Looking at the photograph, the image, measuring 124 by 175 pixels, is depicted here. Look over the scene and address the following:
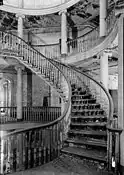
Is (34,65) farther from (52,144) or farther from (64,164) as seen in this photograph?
(64,164)

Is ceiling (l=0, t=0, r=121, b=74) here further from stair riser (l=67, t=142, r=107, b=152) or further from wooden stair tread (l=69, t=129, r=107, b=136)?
stair riser (l=67, t=142, r=107, b=152)

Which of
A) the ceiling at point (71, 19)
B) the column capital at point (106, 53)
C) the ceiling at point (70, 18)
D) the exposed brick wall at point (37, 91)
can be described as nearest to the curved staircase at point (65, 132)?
the column capital at point (106, 53)

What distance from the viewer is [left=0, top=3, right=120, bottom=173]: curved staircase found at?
4.76m

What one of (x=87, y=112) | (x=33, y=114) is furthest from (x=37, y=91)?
(x=87, y=112)

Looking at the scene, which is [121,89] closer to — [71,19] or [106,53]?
[106,53]

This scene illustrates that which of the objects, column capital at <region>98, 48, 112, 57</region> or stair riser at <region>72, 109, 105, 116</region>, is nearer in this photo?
stair riser at <region>72, 109, 105, 116</region>

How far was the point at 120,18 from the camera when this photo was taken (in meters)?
4.93

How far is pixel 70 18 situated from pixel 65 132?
Answer: 33.6ft

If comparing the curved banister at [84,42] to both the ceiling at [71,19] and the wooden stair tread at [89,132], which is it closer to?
the ceiling at [71,19]

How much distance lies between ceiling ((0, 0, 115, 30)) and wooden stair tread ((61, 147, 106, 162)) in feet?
30.1

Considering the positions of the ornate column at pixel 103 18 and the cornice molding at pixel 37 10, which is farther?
the cornice molding at pixel 37 10

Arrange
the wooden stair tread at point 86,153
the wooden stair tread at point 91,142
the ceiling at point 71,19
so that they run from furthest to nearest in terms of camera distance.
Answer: the ceiling at point 71,19 < the wooden stair tread at point 91,142 < the wooden stair tread at point 86,153

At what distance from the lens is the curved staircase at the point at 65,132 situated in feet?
15.6

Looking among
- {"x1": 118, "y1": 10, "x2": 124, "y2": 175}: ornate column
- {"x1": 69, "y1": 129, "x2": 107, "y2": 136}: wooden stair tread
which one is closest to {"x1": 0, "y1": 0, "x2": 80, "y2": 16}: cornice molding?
{"x1": 118, "y1": 10, "x2": 124, "y2": 175}: ornate column
